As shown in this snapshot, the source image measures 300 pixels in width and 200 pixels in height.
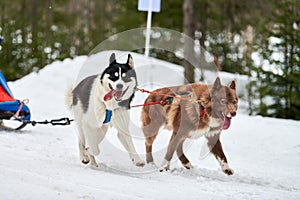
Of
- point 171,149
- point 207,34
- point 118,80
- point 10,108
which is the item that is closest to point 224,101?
point 171,149

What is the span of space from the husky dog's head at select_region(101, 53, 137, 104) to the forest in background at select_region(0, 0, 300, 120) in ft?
19.4

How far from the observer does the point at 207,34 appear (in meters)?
15.9

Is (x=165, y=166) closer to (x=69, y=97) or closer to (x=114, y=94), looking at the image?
(x=114, y=94)

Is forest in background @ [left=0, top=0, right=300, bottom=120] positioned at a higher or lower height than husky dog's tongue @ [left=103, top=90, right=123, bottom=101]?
higher

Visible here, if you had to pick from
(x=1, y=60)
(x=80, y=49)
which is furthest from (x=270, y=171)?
(x=80, y=49)

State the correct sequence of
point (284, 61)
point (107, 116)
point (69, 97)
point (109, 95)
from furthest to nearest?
point (284, 61) < point (69, 97) < point (107, 116) < point (109, 95)

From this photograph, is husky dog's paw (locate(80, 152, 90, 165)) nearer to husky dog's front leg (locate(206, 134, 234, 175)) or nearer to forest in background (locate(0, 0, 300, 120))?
husky dog's front leg (locate(206, 134, 234, 175))

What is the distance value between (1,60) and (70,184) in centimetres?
1086

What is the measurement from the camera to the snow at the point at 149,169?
3471 mm

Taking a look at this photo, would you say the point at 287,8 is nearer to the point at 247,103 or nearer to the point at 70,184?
the point at 247,103

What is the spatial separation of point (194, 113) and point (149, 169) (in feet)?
2.51

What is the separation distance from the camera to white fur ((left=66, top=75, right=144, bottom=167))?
4188 millimetres

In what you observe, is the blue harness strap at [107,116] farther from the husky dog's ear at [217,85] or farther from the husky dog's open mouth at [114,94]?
the husky dog's ear at [217,85]

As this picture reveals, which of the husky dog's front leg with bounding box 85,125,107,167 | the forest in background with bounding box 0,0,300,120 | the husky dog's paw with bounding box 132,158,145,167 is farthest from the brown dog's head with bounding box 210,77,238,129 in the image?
the forest in background with bounding box 0,0,300,120
